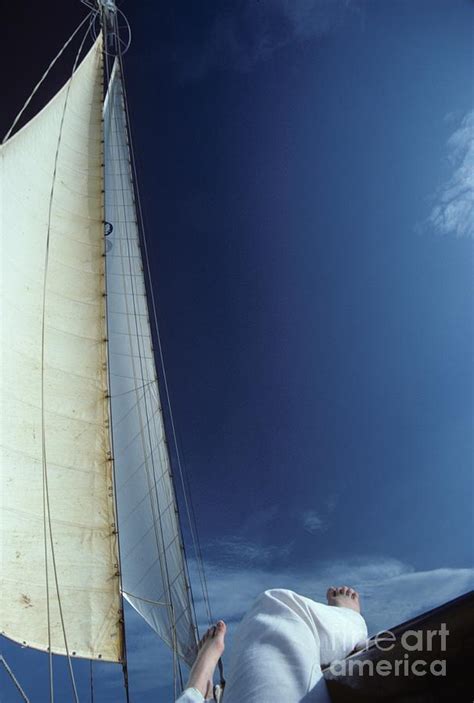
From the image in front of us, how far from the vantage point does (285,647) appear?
1016mm

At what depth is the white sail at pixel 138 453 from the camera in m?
5.32

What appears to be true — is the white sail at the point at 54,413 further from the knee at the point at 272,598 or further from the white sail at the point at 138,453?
the knee at the point at 272,598

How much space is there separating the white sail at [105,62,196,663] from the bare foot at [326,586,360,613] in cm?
244

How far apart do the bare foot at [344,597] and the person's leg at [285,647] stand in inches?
56.7

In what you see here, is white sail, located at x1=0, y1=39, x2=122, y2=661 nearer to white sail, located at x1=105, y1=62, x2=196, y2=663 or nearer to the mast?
the mast

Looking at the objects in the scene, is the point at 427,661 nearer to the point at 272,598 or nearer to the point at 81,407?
the point at 272,598

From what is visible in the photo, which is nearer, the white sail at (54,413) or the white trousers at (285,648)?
the white trousers at (285,648)

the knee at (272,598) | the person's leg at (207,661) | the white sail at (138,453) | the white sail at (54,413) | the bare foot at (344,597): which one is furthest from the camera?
the white sail at (138,453)

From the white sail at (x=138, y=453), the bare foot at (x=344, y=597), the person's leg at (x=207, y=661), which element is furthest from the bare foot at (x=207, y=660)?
the white sail at (x=138, y=453)

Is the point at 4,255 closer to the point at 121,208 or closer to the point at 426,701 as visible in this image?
the point at 121,208

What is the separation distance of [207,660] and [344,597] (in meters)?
0.87

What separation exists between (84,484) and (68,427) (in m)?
0.56

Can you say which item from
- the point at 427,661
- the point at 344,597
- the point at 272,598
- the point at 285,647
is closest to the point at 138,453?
the point at 344,597

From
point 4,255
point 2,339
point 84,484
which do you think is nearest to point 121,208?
point 4,255
